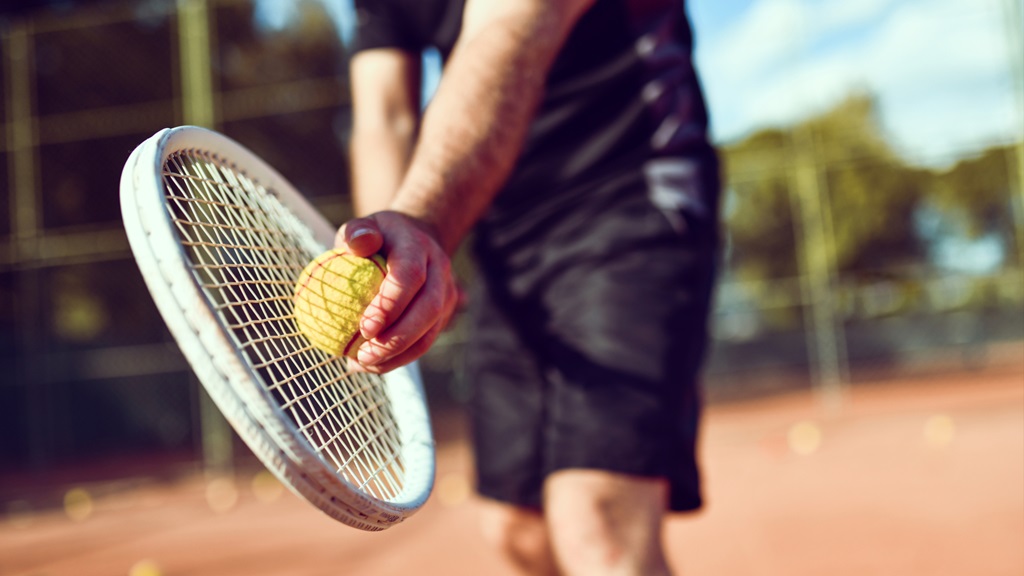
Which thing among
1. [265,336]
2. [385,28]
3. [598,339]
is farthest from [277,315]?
[385,28]

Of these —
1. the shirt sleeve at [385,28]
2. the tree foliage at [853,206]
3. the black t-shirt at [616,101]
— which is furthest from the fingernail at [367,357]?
the tree foliage at [853,206]

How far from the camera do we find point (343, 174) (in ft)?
48.7

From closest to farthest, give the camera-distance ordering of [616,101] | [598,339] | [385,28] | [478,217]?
[478,217] → [598,339] → [616,101] → [385,28]

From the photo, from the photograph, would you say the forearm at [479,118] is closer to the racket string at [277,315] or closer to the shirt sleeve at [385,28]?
the racket string at [277,315]

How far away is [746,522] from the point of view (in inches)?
158

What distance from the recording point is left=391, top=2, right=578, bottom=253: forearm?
120 centimetres

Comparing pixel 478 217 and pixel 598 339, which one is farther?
pixel 598 339

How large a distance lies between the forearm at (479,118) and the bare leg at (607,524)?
48 cm

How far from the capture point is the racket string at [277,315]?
118 centimetres

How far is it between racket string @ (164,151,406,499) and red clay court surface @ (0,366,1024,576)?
2.25 m

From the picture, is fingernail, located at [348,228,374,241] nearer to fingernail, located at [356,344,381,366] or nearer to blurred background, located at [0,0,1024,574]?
fingernail, located at [356,344,381,366]

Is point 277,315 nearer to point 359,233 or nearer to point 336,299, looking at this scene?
point 336,299

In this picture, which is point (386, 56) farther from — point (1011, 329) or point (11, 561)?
point (1011, 329)

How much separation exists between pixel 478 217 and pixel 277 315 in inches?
13.0
